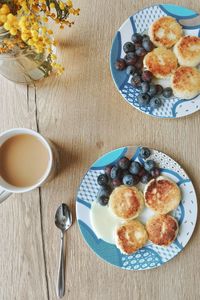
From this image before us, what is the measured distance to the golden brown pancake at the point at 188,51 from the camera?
100cm

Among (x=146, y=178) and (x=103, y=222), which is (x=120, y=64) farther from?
(x=103, y=222)

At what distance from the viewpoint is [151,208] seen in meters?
0.97

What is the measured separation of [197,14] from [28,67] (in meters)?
0.46

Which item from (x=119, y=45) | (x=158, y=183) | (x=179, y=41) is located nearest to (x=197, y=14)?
(x=179, y=41)

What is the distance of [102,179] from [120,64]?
302 mm

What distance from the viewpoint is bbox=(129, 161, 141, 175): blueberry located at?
97 centimetres

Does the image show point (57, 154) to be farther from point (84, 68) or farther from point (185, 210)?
point (185, 210)

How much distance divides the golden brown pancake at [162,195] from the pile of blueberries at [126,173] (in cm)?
2

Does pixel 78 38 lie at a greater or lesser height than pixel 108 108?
greater

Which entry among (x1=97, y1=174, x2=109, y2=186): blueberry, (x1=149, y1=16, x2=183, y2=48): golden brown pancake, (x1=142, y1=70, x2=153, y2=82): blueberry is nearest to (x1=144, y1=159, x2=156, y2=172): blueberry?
(x1=97, y1=174, x2=109, y2=186): blueberry

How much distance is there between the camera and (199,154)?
3.31 ft

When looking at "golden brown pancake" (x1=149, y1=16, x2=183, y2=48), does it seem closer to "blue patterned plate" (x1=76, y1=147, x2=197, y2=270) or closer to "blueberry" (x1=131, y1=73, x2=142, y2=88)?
"blueberry" (x1=131, y1=73, x2=142, y2=88)

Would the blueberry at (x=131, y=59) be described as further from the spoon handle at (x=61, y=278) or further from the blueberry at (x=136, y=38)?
the spoon handle at (x=61, y=278)

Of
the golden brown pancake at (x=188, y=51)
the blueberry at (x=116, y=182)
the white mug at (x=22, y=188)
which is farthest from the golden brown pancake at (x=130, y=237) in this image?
the golden brown pancake at (x=188, y=51)
